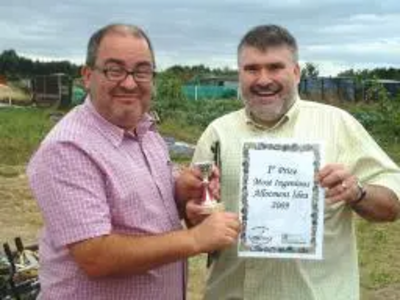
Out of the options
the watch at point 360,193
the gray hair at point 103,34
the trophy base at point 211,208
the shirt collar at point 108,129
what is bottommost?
the trophy base at point 211,208

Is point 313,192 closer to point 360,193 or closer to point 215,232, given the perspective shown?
point 360,193

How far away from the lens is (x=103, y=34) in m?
2.88

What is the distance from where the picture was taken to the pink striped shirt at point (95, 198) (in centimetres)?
270

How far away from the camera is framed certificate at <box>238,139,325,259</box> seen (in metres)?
2.99

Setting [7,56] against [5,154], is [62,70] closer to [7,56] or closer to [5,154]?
[7,56]

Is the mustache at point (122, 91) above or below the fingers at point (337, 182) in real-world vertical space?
above

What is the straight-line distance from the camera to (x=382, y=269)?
856 cm

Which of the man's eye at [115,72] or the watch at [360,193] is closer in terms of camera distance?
the man's eye at [115,72]

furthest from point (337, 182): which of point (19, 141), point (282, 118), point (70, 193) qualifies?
point (19, 141)

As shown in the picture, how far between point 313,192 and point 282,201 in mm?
117

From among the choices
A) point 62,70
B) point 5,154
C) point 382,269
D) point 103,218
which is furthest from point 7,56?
point 103,218

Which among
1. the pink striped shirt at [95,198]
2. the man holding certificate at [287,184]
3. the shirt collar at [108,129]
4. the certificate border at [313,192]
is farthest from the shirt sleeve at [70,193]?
the certificate border at [313,192]

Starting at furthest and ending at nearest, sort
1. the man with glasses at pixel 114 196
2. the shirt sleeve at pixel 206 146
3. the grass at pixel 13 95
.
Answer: the grass at pixel 13 95, the shirt sleeve at pixel 206 146, the man with glasses at pixel 114 196

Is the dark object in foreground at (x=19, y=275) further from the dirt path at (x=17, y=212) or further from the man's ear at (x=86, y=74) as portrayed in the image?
the dirt path at (x=17, y=212)
